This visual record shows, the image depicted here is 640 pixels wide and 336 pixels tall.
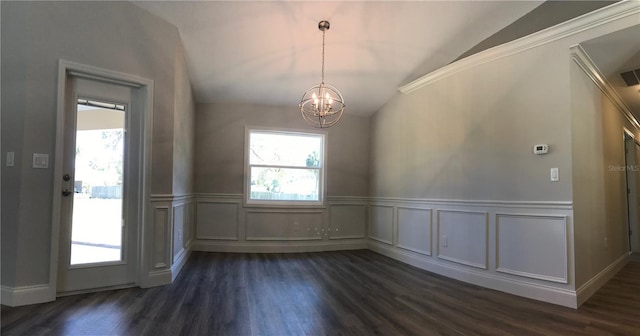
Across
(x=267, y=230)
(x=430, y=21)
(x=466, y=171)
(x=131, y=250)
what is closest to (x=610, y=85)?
(x=466, y=171)

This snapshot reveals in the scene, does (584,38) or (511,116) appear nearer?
(584,38)

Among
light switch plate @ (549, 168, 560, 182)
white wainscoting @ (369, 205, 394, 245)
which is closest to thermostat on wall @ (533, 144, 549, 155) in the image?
light switch plate @ (549, 168, 560, 182)

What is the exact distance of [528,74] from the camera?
9.98ft

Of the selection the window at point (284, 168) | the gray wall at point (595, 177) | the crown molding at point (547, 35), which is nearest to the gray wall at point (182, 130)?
the window at point (284, 168)

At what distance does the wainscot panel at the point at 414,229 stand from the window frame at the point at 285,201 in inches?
53.5

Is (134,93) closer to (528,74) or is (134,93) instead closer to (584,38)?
(528,74)

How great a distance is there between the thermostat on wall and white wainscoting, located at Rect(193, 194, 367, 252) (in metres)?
2.91

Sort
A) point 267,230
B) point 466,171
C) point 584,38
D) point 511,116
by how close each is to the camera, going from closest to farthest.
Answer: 1. point 584,38
2. point 511,116
3. point 466,171
4. point 267,230

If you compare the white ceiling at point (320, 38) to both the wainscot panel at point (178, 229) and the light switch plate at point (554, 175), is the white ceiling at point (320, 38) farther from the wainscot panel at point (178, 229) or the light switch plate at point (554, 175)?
the wainscot panel at point (178, 229)

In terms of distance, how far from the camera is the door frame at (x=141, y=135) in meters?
2.60

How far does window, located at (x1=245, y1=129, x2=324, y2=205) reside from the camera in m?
5.02

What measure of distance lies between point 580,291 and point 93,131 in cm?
467

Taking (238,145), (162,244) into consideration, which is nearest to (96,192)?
(162,244)

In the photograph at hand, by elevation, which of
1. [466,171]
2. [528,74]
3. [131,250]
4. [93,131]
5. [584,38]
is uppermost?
[584,38]
